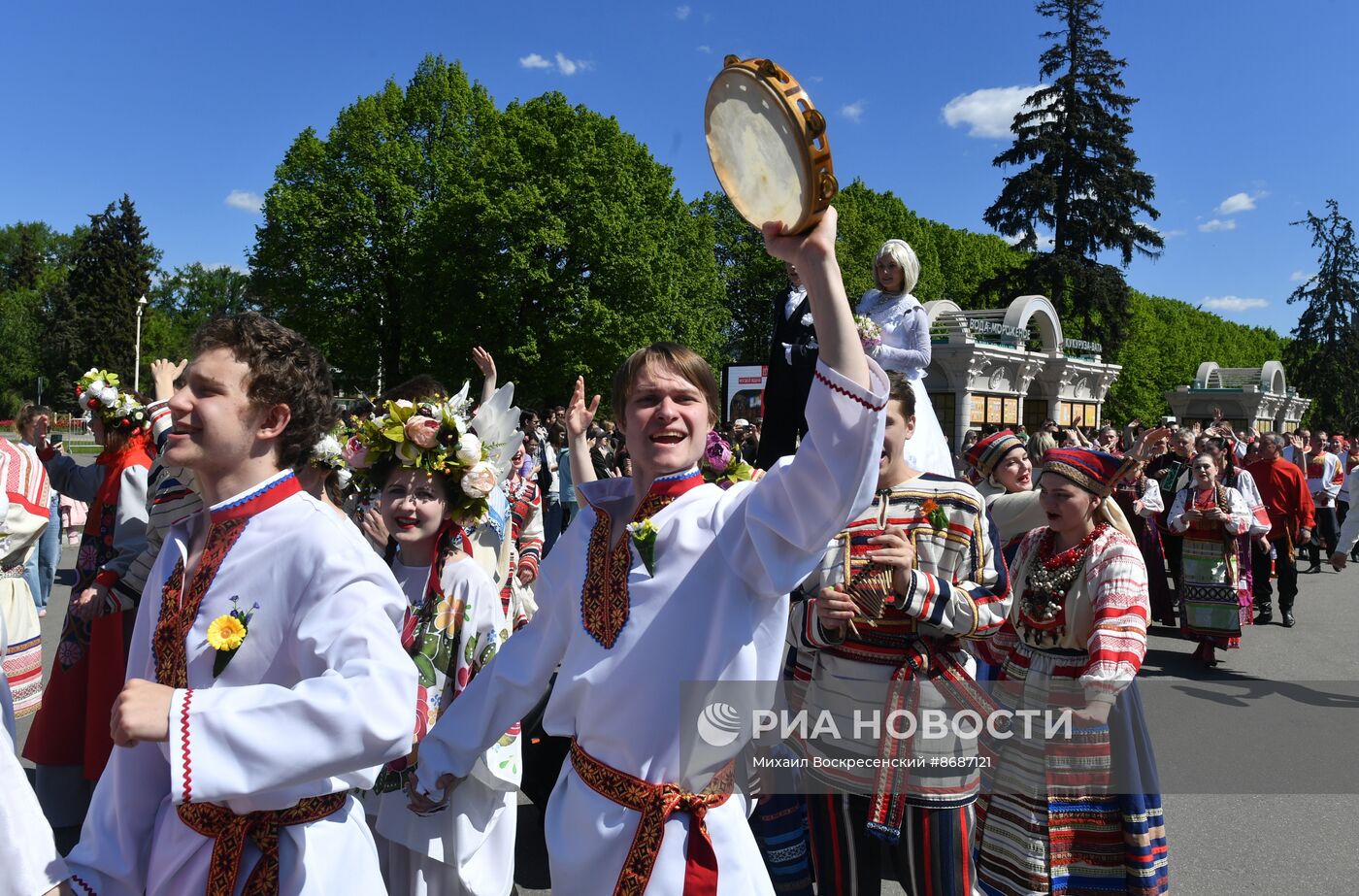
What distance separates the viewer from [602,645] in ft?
7.49

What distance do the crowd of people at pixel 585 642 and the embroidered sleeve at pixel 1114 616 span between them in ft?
0.04

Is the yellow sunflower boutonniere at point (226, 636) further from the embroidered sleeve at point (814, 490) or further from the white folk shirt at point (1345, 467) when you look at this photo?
the white folk shirt at point (1345, 467)

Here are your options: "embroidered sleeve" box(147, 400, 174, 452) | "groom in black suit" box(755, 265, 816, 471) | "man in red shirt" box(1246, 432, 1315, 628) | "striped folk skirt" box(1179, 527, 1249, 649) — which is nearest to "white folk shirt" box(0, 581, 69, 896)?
"embroidered sleeve" box(147, 400, 174, 452)

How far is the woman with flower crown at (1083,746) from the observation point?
139 inches

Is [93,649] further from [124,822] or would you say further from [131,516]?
[124,822]

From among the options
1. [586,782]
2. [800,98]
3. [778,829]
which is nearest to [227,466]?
[586,782]

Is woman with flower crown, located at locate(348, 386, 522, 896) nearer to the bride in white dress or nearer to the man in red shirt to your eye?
the bride in white dress

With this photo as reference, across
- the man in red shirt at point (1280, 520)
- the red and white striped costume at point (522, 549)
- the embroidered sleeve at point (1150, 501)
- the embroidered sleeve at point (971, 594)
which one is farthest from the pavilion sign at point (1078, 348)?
the embroidered sleeve at point (971, 594)

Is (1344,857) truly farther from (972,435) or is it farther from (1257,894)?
(972,435)

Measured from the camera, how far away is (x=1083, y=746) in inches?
141

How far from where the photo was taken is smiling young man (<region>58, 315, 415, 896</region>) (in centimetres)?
186

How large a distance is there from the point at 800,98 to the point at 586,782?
5.11 feet

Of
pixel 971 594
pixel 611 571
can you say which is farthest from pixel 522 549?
pixel 611 571

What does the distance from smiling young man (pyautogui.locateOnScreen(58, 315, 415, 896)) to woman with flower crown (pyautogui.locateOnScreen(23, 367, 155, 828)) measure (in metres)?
3.19
